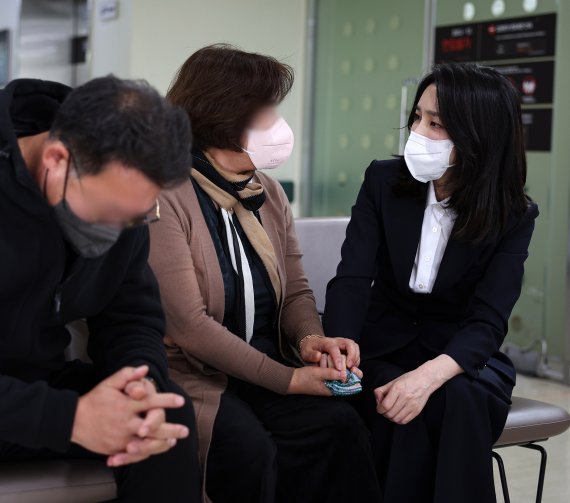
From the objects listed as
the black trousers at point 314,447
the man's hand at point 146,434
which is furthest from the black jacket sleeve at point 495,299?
the man's hand at point 146,434

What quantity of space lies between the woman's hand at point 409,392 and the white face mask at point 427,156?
1.70 ft

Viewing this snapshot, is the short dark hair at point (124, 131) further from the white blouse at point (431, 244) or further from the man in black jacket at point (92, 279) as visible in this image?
the white blouse at point (431, 244)

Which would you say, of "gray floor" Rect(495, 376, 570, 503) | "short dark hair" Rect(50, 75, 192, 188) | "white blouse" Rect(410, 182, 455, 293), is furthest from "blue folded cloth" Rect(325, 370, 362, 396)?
"gray floor" Rect(495, 376, 570, 503)

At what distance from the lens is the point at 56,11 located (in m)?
6.59

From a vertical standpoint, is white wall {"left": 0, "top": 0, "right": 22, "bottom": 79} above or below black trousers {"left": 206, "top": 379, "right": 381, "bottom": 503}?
above

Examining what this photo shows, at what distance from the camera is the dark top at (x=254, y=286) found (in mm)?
2227

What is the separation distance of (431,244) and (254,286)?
19.8 inches

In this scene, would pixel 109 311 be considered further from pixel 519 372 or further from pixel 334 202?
pixel 334 202

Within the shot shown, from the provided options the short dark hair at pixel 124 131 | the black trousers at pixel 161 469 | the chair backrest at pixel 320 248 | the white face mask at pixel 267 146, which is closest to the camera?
the short dark hair at pixel 124 131

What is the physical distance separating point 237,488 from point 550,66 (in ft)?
11.5

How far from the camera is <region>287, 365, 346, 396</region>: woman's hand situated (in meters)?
2.14

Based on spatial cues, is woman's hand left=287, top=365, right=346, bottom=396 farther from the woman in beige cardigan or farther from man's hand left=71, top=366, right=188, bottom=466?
man's hand left=71, top=366, right=188, bottom=466

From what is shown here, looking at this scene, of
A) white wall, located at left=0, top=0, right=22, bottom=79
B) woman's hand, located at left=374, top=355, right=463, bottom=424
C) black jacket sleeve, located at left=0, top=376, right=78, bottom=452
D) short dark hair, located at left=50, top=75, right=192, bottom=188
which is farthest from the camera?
white wall, located at left=0, top=0, right=22, bottom=79

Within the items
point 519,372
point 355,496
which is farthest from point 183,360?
point 519,372
